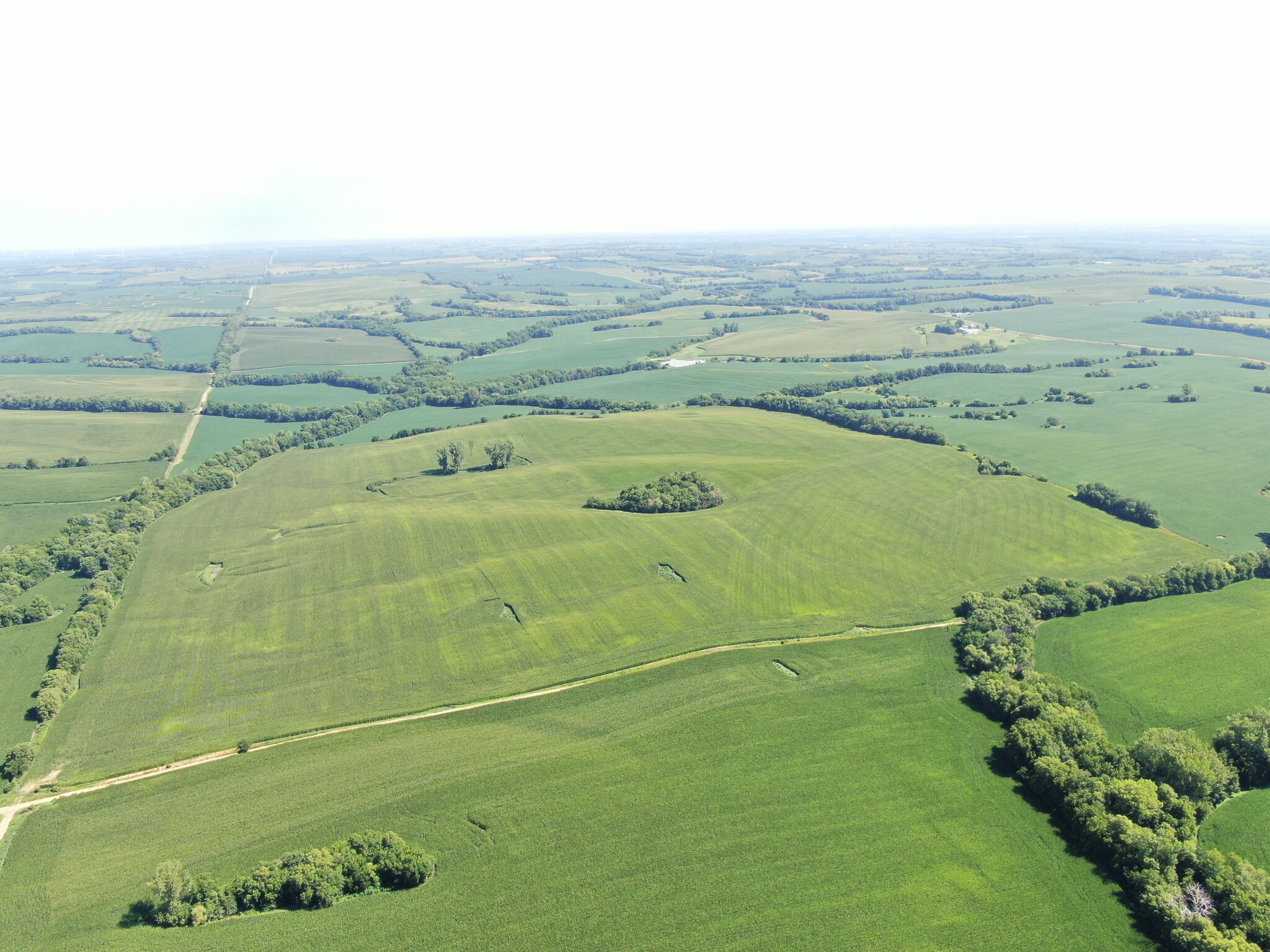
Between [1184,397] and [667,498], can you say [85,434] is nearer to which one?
[667,498]

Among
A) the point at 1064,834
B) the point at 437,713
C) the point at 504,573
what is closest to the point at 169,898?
the point at 437,713

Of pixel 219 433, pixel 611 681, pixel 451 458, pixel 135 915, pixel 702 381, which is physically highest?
pixel 702 381

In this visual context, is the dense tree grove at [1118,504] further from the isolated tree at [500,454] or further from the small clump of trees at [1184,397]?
the isolated tree at [500,454]

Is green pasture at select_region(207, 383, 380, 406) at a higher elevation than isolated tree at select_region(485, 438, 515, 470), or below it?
higher

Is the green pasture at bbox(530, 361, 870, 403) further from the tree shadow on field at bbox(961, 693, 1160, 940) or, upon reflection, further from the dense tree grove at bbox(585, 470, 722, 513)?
the tree shadow on field at bbox(961, 693, 1160, 940)

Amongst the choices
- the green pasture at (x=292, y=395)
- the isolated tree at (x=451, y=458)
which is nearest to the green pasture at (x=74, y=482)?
the green pasture at (x=292, y=395)

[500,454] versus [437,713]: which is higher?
[500,454]

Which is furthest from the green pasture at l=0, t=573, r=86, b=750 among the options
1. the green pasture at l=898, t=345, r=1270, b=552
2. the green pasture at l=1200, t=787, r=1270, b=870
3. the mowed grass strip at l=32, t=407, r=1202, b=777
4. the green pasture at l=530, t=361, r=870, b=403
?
the green pasture at l=898, t=345, r=1270, b=552

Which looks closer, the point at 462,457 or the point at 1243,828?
the point at 1243,828
